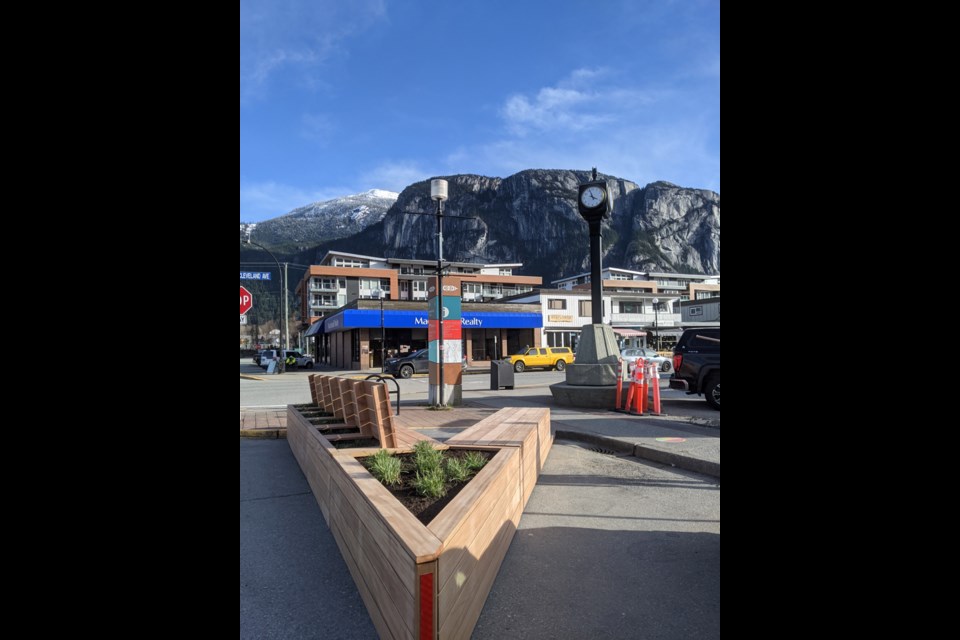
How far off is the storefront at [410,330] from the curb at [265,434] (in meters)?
25.7

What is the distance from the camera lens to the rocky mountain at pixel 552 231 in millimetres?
170625

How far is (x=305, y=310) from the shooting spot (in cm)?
7662

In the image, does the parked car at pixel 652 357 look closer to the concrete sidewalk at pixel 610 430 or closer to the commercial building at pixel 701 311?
the concrete sidewalk at pixel 610 430

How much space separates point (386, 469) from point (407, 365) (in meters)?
23.3

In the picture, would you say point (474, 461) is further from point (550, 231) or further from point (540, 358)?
point (550, 231)

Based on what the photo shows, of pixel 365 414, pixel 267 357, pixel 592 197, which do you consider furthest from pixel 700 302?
pixel 365 414

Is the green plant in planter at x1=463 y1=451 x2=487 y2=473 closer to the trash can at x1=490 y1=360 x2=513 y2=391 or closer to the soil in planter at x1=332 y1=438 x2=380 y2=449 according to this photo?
the soil in planter at x1=332 y1=438 x2=380 y2=449

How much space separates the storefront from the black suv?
24.8 m

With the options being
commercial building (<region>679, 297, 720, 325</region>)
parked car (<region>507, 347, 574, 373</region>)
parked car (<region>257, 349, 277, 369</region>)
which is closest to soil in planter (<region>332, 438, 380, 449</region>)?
parked car (<region>507, 347, 574, 373</region>)

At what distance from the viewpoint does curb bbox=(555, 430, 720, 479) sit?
19.8ft
